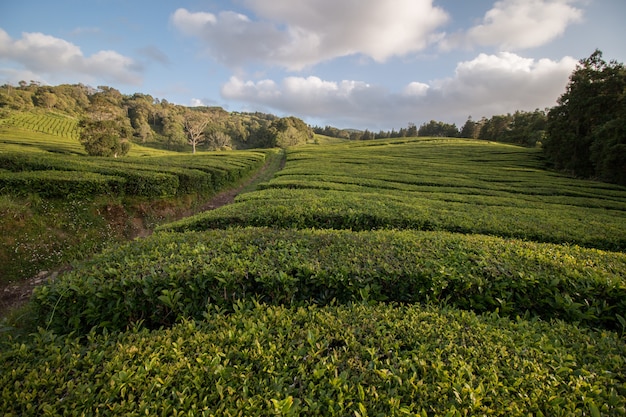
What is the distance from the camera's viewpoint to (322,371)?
89.4 inches

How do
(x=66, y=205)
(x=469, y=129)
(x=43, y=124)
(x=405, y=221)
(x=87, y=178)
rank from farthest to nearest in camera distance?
(x=469, y=129)
(x=43, y=124)
(x=87, y=178)
(x=66, y=205)
(x=405, y=221)

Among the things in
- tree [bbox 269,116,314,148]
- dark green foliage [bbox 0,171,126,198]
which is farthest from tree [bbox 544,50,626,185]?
tree [bbox 269,116,314,148]

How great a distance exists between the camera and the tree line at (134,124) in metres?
34.4

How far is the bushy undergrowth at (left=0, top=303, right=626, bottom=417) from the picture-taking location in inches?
80.0

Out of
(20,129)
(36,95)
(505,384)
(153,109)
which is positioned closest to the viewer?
(505,384)

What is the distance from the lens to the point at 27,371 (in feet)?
7.58

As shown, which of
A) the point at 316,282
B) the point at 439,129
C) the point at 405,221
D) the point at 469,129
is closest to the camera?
the point at 316,282

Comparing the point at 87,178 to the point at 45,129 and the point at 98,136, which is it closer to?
the point at 98,136

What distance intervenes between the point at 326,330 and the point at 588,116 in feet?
156

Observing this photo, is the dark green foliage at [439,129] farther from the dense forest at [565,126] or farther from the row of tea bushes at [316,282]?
the row of tea bushes at [316,282]

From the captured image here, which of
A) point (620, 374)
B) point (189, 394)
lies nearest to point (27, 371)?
point (189, 394)

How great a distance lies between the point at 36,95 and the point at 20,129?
41.5 metres

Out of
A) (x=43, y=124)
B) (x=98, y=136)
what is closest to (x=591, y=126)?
(x=98, y=136)

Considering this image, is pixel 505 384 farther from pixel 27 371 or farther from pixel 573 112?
pixel 573 112
